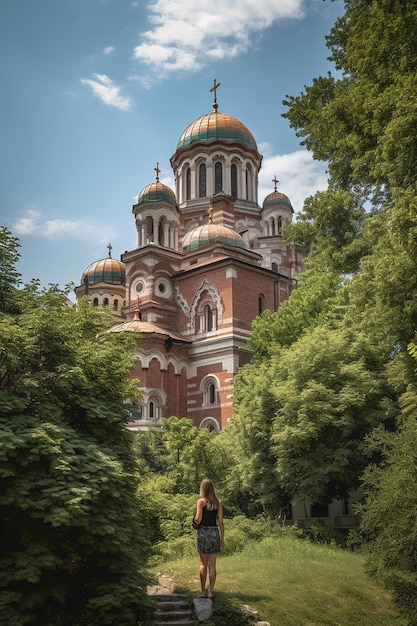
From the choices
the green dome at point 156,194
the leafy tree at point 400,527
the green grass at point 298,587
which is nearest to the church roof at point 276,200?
the green dome at point 156,194

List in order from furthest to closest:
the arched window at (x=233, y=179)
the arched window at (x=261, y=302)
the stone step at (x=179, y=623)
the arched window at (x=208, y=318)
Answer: the arched window at (x=233, y=179) < the arched window at (x=261, y=302) < the arched window at (x=208, y=318) < the stone step at (x=179, y=623)

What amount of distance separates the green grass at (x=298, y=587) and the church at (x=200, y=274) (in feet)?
45.6

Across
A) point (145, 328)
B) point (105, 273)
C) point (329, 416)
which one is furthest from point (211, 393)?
point (105, 273)

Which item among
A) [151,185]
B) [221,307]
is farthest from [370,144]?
[151,185]

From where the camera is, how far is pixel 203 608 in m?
8.45

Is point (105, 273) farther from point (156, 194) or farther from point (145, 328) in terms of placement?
point (145, 328)

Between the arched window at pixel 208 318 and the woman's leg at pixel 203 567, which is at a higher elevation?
the arched window at pixel 208 318

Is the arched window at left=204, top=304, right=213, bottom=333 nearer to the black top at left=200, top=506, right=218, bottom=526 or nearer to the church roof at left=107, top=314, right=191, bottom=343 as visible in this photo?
the church roof at left=107, top=314, right=191, bottom=343

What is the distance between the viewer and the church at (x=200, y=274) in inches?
1251

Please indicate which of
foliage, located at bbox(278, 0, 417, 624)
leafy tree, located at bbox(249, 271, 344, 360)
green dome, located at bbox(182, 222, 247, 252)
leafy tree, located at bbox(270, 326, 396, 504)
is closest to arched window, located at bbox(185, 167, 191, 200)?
green dome, located at bbox(182, 222, 247, 252)

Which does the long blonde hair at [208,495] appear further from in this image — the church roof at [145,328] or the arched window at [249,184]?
the arched window at [249,184]

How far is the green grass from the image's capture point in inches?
367

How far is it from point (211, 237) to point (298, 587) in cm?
2731

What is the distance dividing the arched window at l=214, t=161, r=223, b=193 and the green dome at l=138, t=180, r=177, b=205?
4324 mm
